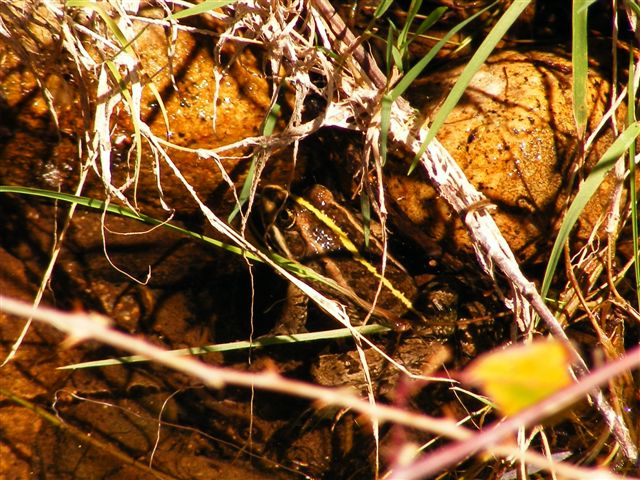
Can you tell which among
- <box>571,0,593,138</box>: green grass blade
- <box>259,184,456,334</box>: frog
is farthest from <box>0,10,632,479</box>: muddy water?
<box>571,0,593,138</box>: green grass blade

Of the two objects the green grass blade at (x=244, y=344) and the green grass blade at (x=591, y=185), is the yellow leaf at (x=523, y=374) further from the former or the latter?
the green grass blade at (x=244, y=344)

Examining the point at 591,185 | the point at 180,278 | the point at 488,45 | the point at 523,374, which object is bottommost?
the point at 180,278

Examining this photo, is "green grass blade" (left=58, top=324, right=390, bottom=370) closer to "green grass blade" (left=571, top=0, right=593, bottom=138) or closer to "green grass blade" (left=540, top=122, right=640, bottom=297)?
"green grass blade" (left=540, top=122, right=640, bottom=297)

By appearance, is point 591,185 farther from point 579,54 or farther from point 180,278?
point 180,278

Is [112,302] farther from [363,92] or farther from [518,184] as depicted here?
[518,184]

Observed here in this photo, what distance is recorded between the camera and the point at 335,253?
149 inches

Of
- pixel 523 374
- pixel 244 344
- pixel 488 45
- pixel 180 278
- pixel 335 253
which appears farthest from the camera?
pixel 335 253

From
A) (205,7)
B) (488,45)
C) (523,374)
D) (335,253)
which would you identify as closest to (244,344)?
(335,253)

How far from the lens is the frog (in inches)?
139

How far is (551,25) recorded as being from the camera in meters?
3.49

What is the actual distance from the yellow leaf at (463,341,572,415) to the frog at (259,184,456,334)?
2927mm

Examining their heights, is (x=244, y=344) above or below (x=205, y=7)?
below

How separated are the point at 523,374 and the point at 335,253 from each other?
10.9 feet

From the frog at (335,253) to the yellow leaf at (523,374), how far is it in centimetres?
293
